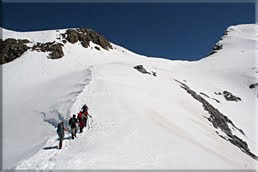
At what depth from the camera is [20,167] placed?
14.0m

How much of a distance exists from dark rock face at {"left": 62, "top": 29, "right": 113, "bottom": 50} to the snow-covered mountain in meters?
0.23

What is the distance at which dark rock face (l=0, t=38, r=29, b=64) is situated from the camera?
1797 inches

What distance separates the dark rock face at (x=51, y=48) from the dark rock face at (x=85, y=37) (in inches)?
206

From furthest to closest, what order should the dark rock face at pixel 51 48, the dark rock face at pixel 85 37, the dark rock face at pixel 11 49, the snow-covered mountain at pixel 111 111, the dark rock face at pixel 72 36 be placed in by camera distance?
the dark rock face at pixel 85 37
the dark rock face at pixel 72 36
the dark rock face at pixel 51 48
the dark rock face at pixel 11 49
the snow-covered mountain at pixel 111 111

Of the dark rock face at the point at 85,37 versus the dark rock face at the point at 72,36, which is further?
the dark rock face at the point at 85,37

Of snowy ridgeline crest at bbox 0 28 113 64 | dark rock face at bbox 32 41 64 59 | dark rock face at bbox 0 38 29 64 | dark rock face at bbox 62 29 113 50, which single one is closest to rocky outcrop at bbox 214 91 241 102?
dark rock face at bbox 62 29 113 50

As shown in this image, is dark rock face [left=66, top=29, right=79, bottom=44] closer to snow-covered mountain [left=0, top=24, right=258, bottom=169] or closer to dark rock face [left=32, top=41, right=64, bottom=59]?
snow-covered mountain [left=0, top=24, right=258, bottom=169]

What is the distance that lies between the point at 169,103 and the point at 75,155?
18598 millimetres

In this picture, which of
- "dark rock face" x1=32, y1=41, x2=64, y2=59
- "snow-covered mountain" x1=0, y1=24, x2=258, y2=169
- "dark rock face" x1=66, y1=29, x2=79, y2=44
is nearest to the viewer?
"snow-covered mountain" x1=0, y1=24, x2=258, y2=169

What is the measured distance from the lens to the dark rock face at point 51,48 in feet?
158

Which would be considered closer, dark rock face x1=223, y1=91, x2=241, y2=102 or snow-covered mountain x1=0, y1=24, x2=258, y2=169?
snow-covered mountain x1=0, y1=24, x2=258, y2=169

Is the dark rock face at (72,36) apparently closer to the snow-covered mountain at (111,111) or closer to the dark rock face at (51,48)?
the snow-covered mountain at (111,111)

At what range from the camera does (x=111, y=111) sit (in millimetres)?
22828

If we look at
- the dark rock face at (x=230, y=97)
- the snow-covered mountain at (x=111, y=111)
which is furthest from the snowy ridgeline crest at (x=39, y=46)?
the dark rock face at (x=230, y=97)
